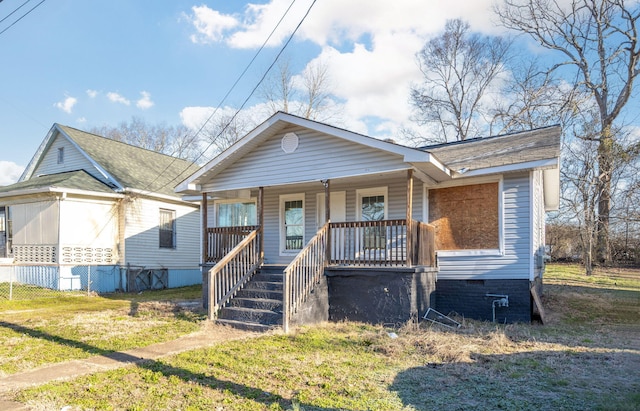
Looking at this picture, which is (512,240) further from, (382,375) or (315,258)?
(382,375)

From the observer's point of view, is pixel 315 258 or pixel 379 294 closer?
pixel 379 294

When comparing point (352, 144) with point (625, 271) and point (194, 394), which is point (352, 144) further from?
point (625, 271)

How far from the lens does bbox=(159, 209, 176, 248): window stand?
60.4 feet

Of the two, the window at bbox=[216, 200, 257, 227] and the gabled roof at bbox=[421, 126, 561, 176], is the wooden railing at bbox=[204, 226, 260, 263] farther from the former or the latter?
the gabled roof at bbox=[421, 126, 561, 176]

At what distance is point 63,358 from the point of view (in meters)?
6.52

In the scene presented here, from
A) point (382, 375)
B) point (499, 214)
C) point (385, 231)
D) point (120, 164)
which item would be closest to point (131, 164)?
point (120, 164)

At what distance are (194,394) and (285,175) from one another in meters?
6.72

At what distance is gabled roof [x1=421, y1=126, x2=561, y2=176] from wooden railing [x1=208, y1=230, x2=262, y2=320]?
4.97m

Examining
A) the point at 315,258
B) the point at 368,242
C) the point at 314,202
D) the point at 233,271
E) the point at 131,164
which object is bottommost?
the point at 233,271

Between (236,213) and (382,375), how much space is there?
9848mm

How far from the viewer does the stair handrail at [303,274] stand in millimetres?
8383

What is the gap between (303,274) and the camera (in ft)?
29.9

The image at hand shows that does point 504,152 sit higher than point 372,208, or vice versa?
point 504,152

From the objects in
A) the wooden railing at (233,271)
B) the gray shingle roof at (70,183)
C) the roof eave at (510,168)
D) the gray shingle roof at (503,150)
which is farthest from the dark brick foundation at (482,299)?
the gray shingle roof at (70,183)
